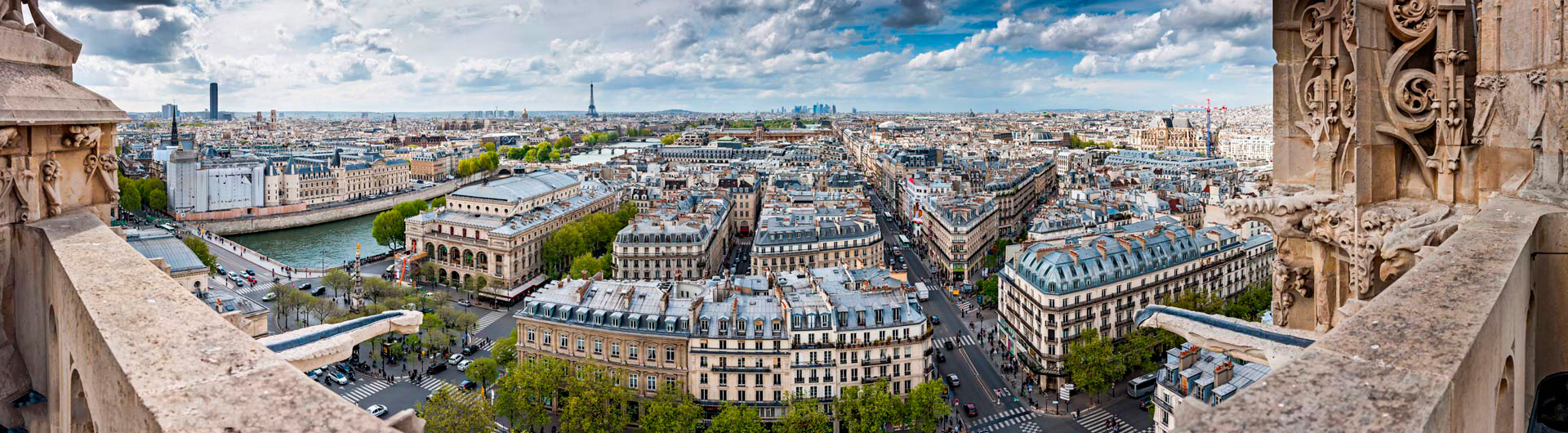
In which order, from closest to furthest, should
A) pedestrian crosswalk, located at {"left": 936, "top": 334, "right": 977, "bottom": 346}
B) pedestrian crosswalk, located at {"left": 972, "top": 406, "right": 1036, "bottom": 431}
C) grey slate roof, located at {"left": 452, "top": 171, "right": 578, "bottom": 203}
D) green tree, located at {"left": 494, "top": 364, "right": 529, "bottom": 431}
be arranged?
green tree, located at {"left": 494, "top": 364, "right": 529, "bottom": 431}, pedestrian crosswalk, located at {"left": 972, "top": 406, "right": 1036, "bottom": 431}, pedestrian crosswalk, located at {"left": 936, "top": 334, "right": 977, "bottom": 346}, grey slate roof, located at {"left": 452, "top": 171, "right": 578, "bottom": 203}

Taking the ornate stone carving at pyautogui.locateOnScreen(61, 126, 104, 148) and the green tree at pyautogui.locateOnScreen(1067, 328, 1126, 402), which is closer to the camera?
the ornate stone carving at pyautogui.locateOnScreen(61, 126, 104, 148)

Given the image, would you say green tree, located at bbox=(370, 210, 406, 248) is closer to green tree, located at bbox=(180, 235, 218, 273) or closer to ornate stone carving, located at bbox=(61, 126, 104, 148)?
green tree, located at bbox=(180, 235, 218, 273)

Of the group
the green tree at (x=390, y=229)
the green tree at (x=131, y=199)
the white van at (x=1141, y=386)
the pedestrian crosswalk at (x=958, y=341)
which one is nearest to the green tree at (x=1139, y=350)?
the white van at (x=1141, y=386)

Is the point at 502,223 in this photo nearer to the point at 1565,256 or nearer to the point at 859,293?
the point at 859,293

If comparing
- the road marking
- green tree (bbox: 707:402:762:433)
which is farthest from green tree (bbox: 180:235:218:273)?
the road marking

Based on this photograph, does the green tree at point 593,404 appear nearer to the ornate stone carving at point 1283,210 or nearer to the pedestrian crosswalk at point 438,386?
the pedestrian crosswalk at point 438,386
